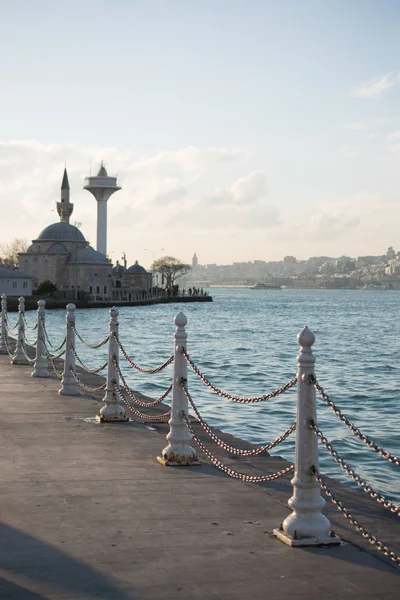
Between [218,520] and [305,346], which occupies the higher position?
[305,346]

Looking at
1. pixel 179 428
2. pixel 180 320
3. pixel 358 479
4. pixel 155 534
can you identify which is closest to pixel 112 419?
pixel 179 428

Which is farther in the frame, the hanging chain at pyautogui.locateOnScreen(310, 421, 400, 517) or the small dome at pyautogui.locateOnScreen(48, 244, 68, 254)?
the small dome at pyautogui.locateOnScreen(48, 244, 68, 254)

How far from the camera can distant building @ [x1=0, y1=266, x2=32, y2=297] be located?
11981cm

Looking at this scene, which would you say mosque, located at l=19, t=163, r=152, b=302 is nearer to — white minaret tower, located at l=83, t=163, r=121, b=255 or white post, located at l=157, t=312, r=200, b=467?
white minaret tower, located at l=83, t=163, r=121, b=255

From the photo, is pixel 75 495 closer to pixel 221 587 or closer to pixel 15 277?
pixel 221 587

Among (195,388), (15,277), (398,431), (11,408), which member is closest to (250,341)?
(195,388)

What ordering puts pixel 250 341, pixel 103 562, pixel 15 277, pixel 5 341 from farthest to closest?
pixel 15 277 < pixel 250 341 < pixel 5 341 < pixel 103 562

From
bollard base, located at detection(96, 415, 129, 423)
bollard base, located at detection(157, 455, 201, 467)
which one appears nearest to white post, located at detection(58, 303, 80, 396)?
bollard base, located at detection(96, 415, 129, 423)

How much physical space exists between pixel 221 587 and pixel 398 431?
13.8 meters

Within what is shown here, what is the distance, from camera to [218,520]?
269 inches

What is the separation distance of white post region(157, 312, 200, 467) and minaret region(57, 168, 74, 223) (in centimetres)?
15820

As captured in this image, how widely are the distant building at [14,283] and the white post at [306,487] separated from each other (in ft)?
380

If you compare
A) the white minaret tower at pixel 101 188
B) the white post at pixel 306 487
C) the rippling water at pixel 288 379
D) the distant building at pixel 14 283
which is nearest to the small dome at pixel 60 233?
the distant building at pixel 14 283

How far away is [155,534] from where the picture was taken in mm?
6414
